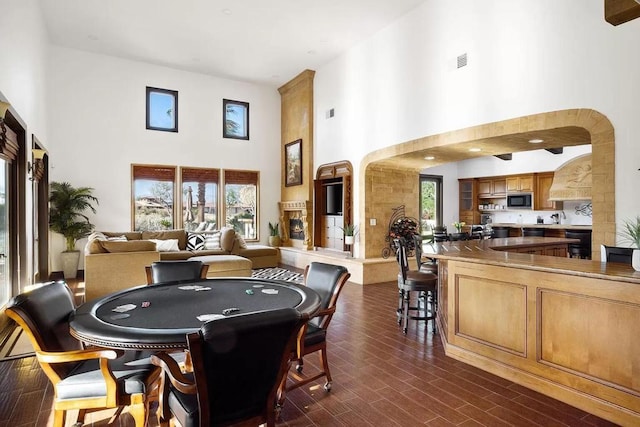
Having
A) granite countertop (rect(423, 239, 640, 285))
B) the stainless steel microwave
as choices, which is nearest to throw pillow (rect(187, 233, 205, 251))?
granite countertop (rect(423, 239, 640, 285))

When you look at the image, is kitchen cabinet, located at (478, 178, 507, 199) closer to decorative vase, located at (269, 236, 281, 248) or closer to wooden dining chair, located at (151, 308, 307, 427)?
decorative vase, located at (269, 236, 281, 248)

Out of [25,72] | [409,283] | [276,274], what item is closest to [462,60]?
[409,283]

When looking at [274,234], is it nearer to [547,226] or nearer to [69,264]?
[69,264]

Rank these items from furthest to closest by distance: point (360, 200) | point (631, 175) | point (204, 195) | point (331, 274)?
point (204, 195), point (360, 200), point (631, 175), point (331, 274)

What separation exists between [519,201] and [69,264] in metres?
11.6

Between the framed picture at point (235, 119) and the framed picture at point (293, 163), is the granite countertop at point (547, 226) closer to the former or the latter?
the framed picture at point (293, 163)

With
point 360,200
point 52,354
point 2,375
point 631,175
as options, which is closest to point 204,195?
point 360,200

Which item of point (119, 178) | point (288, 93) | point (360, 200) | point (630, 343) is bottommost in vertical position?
point (630, 343)

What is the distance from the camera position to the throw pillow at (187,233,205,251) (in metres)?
8.17

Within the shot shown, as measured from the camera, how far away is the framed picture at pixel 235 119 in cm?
967

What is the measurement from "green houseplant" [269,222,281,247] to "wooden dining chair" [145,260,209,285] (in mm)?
6429

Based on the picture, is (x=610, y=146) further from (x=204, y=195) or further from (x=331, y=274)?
(x=204, y=195)

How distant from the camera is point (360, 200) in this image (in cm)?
741

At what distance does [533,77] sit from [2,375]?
622cm
